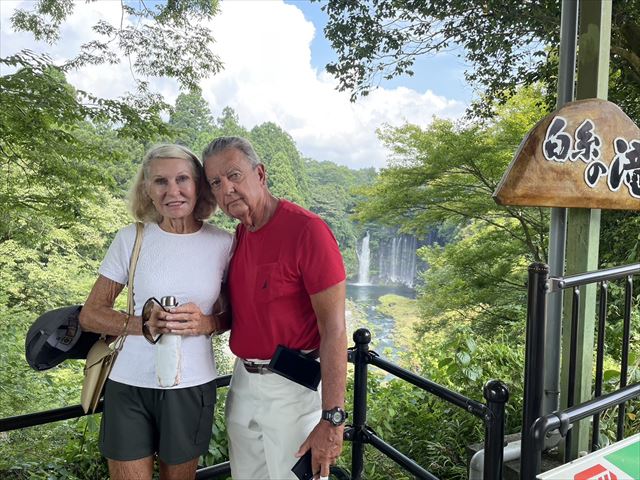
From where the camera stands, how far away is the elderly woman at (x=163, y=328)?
3.95 ft

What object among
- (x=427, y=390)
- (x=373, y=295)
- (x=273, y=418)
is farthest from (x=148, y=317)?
(x=373, y=295)

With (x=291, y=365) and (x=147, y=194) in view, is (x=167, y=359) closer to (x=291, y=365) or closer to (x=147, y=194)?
(x=291, y=365)

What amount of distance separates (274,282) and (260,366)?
22cm

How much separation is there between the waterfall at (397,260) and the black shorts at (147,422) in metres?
18.2

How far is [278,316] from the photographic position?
126cm

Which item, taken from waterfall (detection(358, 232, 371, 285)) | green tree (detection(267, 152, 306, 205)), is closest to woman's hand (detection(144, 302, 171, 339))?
green tree (detection(267, 152, 306, 205))

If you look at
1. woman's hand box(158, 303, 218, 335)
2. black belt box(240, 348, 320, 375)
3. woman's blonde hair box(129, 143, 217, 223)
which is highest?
woman's blonde hair box(129, 143, 217, 223)

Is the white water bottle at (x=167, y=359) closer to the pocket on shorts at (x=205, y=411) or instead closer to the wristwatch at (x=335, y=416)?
the pocket on shorts at (x=205, y=411)

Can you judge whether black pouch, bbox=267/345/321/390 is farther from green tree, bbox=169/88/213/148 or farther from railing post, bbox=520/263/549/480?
green tree, bbox=169/88/213/148

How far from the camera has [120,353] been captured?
124 centimetres

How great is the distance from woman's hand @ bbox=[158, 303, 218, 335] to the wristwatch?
0.35 m

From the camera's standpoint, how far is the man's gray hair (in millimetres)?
1256

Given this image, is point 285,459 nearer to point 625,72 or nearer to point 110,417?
point 110,417

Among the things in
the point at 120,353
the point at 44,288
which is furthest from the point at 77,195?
the point at 44,288
